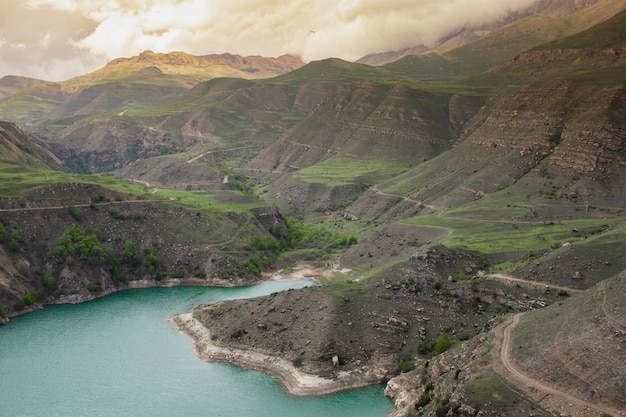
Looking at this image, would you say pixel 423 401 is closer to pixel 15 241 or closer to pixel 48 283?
pixel 48 283

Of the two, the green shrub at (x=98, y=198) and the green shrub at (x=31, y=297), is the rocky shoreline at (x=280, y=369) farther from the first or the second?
the green shrub at (x=98, y=198)

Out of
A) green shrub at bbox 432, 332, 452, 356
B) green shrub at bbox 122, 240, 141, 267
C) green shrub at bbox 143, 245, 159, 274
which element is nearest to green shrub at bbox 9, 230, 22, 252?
green shrub at bbox 122, 240, 141, 267

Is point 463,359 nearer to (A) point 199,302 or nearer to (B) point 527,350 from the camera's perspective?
(B) point 527,350

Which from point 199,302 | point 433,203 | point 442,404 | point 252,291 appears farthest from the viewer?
point 433,203

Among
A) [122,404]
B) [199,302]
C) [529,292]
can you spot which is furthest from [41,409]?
[529,292]

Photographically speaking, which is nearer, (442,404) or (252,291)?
(442,404)

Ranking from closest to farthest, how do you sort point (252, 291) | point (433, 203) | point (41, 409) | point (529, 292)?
point (41, 409)
point (529, 292)
point (252, 291)
point (433, 203)
